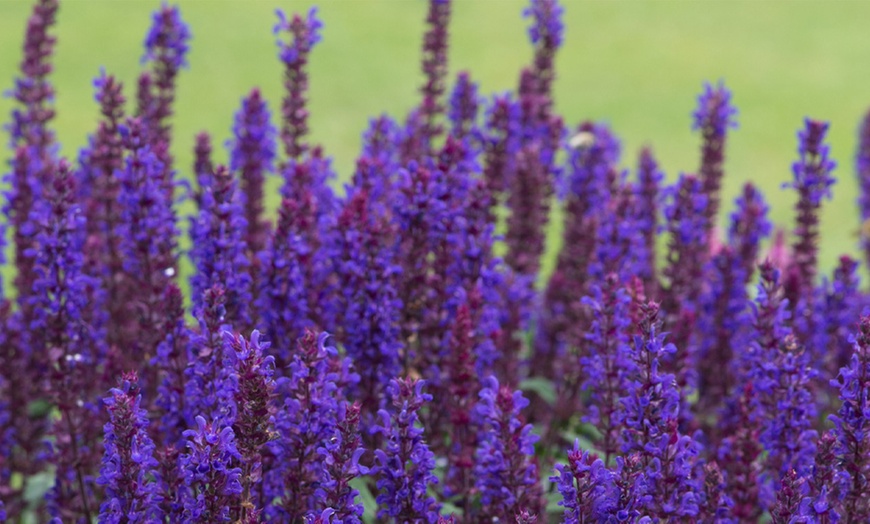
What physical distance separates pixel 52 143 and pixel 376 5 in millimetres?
13248

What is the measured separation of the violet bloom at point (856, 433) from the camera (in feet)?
11.7

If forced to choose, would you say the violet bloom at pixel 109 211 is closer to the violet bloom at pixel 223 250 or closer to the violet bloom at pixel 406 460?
the violet bloom at pixel 223 250

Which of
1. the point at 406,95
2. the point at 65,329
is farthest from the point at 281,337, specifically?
the point at 406,95

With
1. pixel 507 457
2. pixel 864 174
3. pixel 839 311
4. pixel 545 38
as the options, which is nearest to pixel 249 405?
pixel 507 457

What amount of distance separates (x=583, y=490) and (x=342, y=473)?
2.29 feet

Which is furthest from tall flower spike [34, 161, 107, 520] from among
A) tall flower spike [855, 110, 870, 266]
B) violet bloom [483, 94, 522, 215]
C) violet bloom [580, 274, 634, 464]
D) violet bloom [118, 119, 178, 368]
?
tall flower spike [855, 110, 870, 266]

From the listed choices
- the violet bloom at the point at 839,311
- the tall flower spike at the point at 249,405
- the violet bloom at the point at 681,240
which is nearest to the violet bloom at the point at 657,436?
the tall flower spike at the point at 249,405

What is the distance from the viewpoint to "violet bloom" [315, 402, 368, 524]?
3.46 meters

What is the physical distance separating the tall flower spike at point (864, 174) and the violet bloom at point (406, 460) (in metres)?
4.74

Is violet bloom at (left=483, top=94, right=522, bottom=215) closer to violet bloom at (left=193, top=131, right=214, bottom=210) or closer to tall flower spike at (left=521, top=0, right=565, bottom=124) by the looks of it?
tall flower spike at (left=521, top=0, right=565, bottom=124)

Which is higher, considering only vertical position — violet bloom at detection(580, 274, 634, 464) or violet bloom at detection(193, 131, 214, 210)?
violet bloom at detection(193, 131, 214, 210)

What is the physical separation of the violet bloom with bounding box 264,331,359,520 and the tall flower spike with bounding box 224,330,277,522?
Result: 7.1 inches

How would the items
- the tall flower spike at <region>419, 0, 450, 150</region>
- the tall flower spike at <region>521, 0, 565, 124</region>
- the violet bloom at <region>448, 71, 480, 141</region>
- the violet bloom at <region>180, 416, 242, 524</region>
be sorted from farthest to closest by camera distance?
the tall flower spike at <region>521, 0, 565, 124</region> < the tall flower spike at <region>419, 0, 450, 150</region> < the violet bloom at <region>448, 71, 480, 141</region> < the violet bloom at <region>180, 416, 242, 524</region>

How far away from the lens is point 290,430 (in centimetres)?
371
